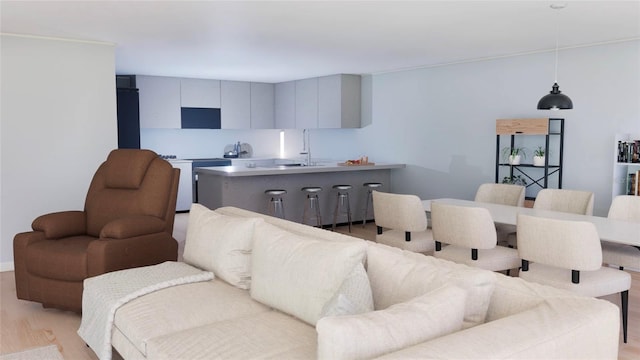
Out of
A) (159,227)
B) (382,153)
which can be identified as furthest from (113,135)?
(382,153)

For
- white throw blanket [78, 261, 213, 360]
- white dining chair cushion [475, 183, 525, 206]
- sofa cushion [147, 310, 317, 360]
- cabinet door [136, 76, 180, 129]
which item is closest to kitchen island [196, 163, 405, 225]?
cabinet door [136, 76, 180, 129]

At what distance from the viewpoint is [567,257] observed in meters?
3.31

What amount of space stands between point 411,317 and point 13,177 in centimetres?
506

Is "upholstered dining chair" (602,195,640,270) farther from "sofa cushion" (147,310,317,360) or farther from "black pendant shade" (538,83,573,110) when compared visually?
"sofa cushion" (147,310,317,360)

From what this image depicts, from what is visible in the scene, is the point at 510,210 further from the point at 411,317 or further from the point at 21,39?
the point at 21,39

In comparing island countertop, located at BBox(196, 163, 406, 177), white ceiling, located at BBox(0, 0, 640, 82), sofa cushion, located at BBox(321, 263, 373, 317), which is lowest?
sofa cushion, located at BBox(321, 263, 373, 317)

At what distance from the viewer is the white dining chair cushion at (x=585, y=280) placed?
3.38 meters

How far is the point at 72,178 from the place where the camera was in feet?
19.0

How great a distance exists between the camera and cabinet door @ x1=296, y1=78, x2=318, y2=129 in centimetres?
909

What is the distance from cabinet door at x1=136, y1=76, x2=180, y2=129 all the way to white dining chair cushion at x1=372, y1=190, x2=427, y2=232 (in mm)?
5533

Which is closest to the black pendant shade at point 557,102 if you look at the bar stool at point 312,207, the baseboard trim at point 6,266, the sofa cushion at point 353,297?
the sofa cushion at point 353,297

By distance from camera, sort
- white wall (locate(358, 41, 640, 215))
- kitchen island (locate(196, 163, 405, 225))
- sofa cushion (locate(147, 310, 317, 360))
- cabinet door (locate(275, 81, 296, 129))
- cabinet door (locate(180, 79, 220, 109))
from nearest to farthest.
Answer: sofa cushion (locate(147, 310, 317, 360))
white wall (locate(358, 41, 640, 215))
kitchen island (locate(196, 163, 405, 225))
cabinet door (locate(180, 79, 220, 109))
cabinet door (locate(275, 81, 296, 129))

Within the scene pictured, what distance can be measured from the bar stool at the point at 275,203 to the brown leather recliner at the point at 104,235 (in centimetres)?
252

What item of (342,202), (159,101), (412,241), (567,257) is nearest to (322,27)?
(412,241)
